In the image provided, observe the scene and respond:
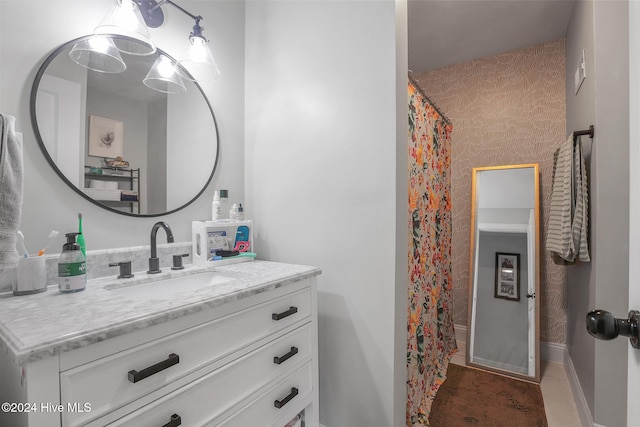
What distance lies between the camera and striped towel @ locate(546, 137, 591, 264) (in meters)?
1.83

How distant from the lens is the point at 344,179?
1.56 m

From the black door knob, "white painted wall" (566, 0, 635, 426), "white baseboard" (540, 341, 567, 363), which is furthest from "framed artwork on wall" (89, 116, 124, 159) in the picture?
"white baseboard" (540, 341, 567, 363)

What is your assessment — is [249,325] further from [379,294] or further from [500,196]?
[500,196]

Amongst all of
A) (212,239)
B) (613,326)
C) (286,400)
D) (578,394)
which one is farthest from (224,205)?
(578,394)

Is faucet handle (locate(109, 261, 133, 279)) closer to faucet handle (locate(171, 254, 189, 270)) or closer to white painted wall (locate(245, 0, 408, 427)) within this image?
faucet handle (locate(171, 254, 189, 270))

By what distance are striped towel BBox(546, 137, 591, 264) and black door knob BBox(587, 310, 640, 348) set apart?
1.52 m

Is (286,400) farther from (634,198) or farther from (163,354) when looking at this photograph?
(634,198)

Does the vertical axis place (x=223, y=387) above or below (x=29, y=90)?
below

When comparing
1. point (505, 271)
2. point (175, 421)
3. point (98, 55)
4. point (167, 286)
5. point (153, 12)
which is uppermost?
point (153, 12)

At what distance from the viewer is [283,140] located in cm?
177

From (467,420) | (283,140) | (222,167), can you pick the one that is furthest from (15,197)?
(467,420)

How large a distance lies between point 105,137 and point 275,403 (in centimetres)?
129

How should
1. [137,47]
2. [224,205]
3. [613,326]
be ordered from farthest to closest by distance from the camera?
1. [224,205]
2. [137,47]
3. [613,326]

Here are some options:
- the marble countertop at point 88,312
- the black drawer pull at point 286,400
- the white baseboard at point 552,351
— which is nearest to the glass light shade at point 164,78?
the marble countertop at point 88,312
